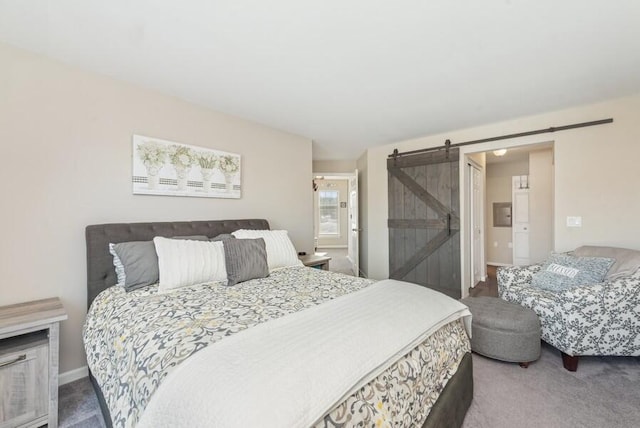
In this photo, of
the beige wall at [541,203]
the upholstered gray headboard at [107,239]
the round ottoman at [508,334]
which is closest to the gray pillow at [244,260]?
the upholstered gray headboard at [107,239]

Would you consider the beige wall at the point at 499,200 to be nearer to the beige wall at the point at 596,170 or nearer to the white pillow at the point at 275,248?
the beige wall at the point at 596,170

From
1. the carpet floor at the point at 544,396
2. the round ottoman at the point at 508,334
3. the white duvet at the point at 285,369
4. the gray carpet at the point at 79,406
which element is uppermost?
the white duvet at the point at 285,369

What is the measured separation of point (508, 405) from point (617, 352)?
114cm

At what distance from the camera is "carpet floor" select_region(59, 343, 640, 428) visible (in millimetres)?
1647

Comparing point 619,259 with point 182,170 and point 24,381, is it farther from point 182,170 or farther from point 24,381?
point 24,381

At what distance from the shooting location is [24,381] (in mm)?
1539

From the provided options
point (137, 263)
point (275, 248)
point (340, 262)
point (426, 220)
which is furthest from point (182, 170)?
point (340, 262)

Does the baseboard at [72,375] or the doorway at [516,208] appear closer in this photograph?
the baseboard at [72,375]

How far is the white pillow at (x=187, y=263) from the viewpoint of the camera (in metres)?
1.90

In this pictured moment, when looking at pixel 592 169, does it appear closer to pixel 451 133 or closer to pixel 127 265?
pixel 451 133

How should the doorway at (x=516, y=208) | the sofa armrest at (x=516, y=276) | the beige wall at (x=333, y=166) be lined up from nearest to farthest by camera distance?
the sofa armrest at (x=516, y=276) → the doorway at (x=516, y=208) → the beige wall at (x=333, y=166)

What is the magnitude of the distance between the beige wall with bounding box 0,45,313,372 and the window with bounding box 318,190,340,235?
22.2 feet

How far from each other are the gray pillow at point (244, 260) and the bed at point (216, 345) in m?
0.09

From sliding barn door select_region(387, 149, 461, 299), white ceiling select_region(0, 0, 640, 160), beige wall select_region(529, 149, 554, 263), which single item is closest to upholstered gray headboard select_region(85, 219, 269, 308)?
white ceiling select_region(0, 0, 640, 160)
